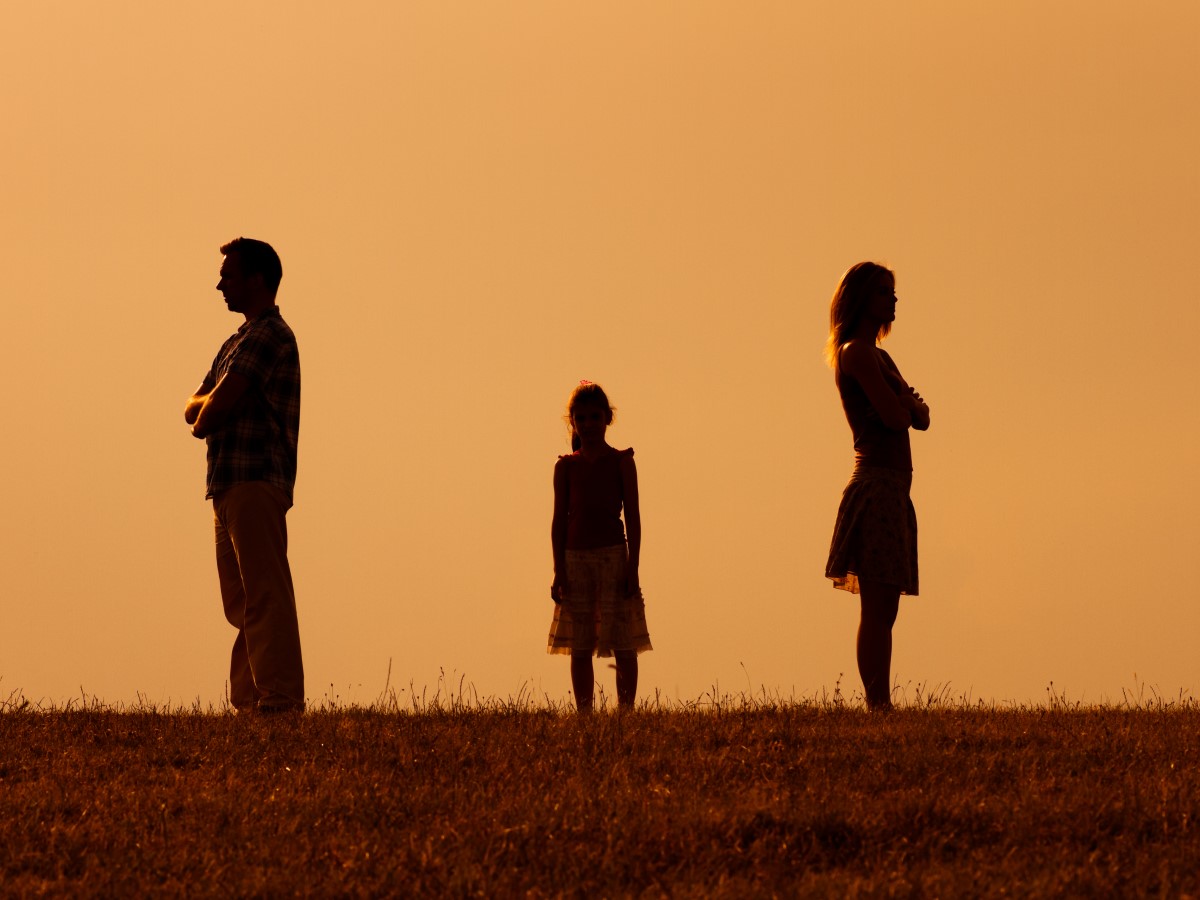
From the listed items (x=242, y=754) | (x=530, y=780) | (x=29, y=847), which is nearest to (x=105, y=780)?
(x=242, y=754)

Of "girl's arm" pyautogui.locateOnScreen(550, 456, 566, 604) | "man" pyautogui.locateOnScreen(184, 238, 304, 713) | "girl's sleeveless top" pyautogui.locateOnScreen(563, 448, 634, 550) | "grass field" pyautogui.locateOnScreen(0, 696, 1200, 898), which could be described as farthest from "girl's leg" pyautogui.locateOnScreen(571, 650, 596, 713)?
"man" pyautogui.locateOnScreen(184, 238, 304, 713)

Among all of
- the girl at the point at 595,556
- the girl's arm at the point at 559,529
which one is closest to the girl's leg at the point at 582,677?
the girl at the point at 595,556

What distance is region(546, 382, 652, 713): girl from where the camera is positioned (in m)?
10.6

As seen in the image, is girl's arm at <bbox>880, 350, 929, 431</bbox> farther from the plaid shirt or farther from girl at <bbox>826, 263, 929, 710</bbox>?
the plaid shirt

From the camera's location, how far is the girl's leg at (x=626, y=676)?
10.7m

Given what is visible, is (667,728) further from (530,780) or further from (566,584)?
(566,584)

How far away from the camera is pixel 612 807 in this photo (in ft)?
21.7

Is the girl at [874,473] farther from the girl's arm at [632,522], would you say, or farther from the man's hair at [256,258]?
the man's hair at [256,258]

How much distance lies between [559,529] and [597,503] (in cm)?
35

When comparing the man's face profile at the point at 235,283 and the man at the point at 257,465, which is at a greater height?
the man's face profile at the point at 235,283

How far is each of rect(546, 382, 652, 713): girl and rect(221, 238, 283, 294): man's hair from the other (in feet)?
7.07

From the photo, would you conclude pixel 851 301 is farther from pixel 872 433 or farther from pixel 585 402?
pixel 585 402

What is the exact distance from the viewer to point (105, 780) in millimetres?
7727

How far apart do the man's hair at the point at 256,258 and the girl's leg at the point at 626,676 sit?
3.30 metres
